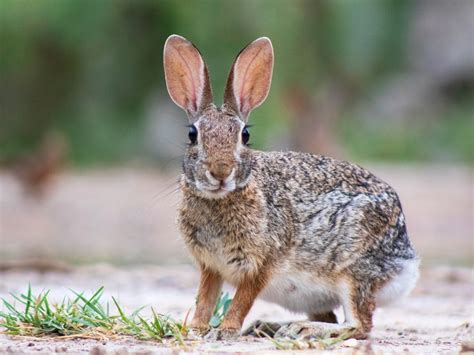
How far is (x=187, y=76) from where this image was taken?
19.8 feet

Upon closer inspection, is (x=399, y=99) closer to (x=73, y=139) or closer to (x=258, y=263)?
(x=73, y=139)

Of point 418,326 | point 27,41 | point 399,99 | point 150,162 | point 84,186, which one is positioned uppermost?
point 399,99

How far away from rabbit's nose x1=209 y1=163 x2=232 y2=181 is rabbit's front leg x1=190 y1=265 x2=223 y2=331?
66 cm

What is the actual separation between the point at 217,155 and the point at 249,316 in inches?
81.1

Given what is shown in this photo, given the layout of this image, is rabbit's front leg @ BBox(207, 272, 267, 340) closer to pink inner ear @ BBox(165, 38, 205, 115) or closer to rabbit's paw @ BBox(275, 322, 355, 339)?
rabbit's paw @ BBox(275, 322, 355, 339)

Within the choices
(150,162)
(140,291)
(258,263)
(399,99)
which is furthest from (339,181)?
(399,99)

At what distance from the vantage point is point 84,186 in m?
18.7

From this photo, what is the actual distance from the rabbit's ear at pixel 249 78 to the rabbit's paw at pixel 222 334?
114 cm

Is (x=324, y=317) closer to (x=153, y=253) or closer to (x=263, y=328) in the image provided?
(x=263, y=328)

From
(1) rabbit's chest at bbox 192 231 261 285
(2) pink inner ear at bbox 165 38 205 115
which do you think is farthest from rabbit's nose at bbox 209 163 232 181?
(2) pink inner ear at bbox 165 38 205 115

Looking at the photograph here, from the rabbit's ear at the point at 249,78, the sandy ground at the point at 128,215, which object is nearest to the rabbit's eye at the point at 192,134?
the rabbit's ear at the point at 249,78

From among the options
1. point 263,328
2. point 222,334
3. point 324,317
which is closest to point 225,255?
point 222,334

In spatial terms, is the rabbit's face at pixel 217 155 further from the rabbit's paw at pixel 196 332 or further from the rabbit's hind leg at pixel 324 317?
the rabbit's hind leg at pixel 324 317

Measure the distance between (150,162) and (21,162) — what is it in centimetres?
435
